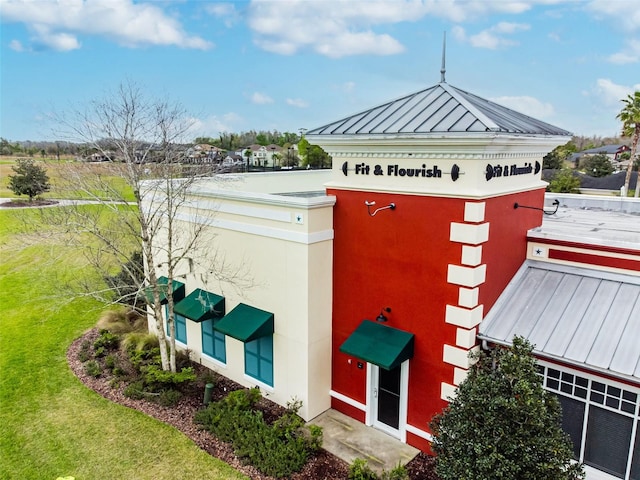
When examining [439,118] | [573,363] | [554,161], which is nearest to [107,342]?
[439,118]

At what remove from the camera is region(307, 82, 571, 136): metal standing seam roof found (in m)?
8.66

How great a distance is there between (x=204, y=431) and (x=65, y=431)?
133 inches

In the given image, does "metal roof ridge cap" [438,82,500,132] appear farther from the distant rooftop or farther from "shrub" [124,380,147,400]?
"shrub" [124,380,147,400]

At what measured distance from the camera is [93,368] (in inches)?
542

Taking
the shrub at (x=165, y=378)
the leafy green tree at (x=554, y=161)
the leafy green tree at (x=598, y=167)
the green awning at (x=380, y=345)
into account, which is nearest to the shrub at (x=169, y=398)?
the shrub at (x=165, y=378)

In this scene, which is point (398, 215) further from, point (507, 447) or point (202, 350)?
point (202, 350)

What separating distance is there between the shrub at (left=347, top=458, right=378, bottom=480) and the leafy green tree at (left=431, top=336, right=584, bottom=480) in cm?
196

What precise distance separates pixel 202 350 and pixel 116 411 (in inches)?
122

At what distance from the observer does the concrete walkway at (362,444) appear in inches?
390

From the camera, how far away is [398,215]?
991 cm

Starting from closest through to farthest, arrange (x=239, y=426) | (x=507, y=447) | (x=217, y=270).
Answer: (x=507, y=447) → (x=239, y=426) → (x=217, y=270)

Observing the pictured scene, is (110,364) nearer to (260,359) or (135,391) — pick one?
(135,391)

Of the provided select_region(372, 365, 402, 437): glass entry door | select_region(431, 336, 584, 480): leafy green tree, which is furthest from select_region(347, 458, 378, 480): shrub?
select_region(431, 336, 584, 480): leafy green tree

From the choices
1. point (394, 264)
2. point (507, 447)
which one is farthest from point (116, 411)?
Answer: point (507, 447)
